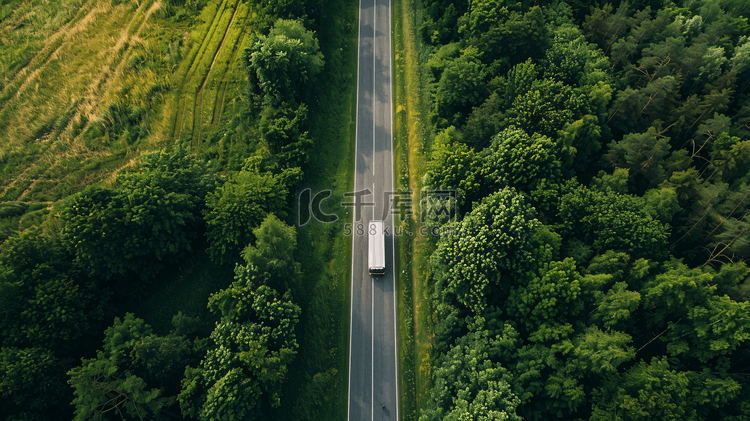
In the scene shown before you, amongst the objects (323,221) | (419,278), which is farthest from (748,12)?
(323,221)

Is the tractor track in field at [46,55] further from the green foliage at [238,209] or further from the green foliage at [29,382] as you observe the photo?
the green foliage at [29,382]

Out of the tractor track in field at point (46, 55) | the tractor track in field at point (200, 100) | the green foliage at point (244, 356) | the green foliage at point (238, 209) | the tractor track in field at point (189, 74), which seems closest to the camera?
the green foliage at point (244, 356)

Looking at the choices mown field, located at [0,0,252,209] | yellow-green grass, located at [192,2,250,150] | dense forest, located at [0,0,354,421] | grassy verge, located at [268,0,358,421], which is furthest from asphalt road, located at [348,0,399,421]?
mown field, located at [0,0,252,209]

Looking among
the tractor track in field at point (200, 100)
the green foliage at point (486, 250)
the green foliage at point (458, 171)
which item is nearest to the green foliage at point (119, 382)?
the tractor track in field at point (200, 100)

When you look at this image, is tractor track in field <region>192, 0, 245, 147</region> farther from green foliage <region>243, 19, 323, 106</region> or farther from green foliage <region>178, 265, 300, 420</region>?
green foliage <region>178, 265, 300, 420</region>

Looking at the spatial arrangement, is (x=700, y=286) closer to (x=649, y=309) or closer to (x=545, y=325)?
(x=649, y=309)
